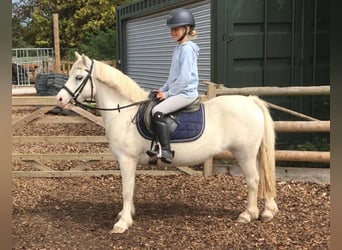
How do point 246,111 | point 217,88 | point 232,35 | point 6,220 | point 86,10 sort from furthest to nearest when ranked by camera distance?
1. point 86,10
2. point 232,35
3. point 217,88
4. point 246,111
5. point 6,220

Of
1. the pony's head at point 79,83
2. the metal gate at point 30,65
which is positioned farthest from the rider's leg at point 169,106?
the metal gate at point 30,65

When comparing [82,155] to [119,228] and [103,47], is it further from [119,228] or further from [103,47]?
[103,47]

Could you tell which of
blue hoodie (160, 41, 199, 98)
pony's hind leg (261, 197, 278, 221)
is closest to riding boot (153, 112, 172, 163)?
blue hoodie (160, 41, 199, 98)

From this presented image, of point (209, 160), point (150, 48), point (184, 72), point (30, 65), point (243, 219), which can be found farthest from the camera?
point (30, 65)

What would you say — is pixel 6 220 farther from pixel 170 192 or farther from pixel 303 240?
pixel 170 192

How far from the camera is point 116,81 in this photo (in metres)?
4.37

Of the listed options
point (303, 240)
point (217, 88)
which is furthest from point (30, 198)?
point (303, 240)

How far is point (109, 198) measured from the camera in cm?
539

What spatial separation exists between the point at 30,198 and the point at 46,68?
17725mm

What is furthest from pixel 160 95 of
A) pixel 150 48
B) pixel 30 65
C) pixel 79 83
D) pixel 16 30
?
pixel 30 65

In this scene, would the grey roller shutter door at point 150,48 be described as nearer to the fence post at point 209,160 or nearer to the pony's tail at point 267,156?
the fence post at point 209,160

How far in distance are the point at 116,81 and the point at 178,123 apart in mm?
708

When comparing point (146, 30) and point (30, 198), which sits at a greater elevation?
point (146, 30)

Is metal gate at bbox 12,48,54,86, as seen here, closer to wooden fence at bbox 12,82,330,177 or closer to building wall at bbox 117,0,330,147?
wooden fence at bbox 12,82,330,177
